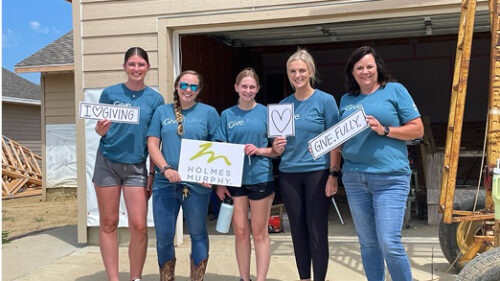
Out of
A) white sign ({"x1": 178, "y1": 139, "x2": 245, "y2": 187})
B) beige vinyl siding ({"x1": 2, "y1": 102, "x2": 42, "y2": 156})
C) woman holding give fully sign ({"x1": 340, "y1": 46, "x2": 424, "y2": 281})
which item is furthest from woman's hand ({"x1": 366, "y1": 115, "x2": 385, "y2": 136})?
beige vinyl siding ({"x1": 2, "y1": 102, "x2": 42, "y2": 156})

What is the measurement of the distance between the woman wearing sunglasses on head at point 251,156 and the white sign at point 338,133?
0.32 metres

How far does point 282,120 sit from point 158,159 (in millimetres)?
905

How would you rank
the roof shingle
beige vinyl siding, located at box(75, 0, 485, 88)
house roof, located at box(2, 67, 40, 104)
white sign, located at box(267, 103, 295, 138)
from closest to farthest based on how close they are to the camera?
1. white sign, located at box(267, 103, 295, 138)
2. beige vinyl siding, located at box(75, 0, 485, 88)
3. the roof shingle
4. house roof, located at box(2, 67, 40, 104)

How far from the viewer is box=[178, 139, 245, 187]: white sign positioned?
3285mm

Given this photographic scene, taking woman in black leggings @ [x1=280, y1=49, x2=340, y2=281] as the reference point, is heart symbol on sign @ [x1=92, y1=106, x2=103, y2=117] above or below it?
above

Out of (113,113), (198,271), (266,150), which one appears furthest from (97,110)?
(198,271)

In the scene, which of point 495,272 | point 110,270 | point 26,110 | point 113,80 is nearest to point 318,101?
point 495,272

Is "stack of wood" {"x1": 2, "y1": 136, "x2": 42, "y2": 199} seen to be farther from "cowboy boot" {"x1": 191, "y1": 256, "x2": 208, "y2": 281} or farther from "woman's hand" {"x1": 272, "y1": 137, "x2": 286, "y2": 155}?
"woman's hand" {"x1": 272, "y1": 137, "x2": 286, "y2": 155}

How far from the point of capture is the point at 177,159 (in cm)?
336

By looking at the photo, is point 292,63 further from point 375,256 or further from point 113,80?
point 113,80

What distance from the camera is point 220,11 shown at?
5.17 metres

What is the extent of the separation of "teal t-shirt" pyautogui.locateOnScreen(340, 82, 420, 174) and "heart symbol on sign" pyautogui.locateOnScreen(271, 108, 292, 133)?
1.30 feet

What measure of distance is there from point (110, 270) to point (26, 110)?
17.3 meters

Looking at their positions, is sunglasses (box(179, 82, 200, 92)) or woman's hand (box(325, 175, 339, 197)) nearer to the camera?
woman's hand (box(325, 175, 339, 197))
